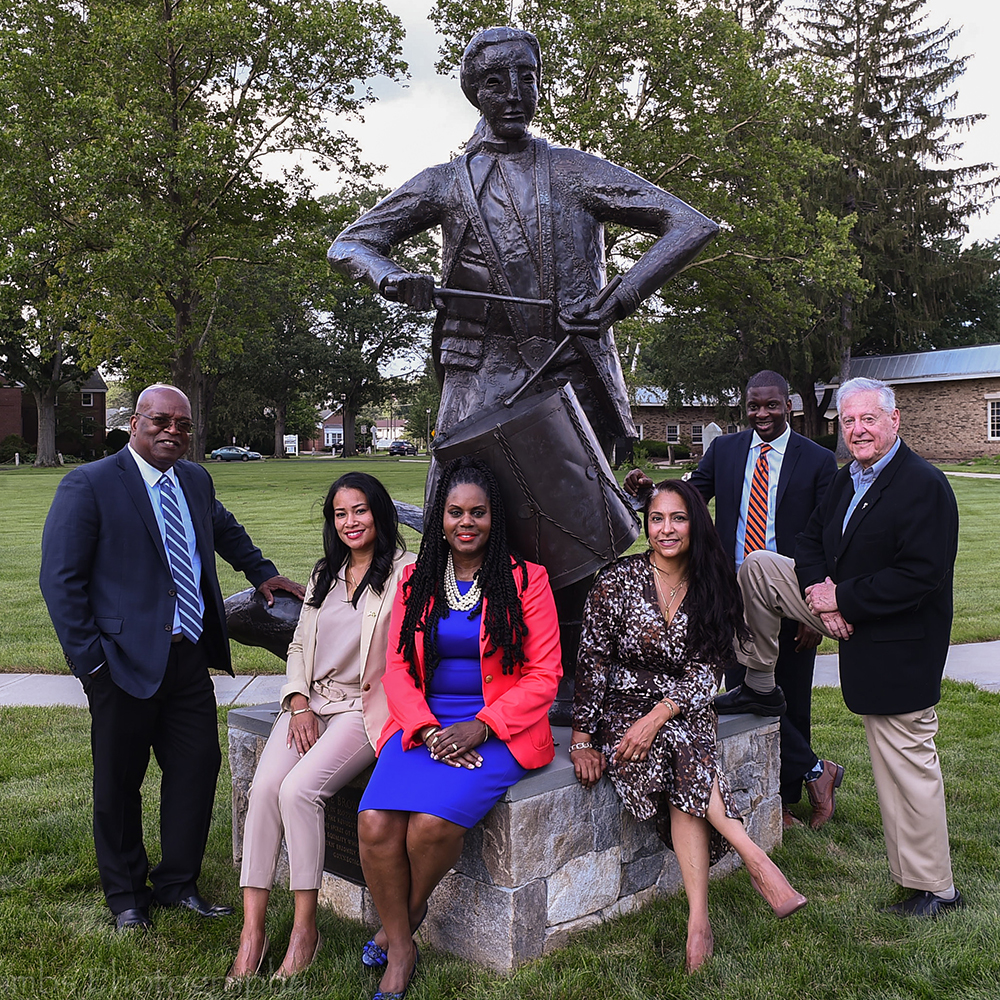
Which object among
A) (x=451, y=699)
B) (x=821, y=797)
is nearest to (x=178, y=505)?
(x=451, y=699)

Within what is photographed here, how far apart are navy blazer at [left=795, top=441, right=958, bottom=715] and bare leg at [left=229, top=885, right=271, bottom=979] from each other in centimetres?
205

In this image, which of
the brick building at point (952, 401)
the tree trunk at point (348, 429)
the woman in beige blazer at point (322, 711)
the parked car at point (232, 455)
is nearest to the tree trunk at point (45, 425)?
the parked car at point (232, 455)

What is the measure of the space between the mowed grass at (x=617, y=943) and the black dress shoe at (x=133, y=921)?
47 mm

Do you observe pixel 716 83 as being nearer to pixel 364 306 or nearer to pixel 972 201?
pixel 972 201

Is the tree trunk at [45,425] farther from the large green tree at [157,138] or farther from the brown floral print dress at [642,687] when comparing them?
the brown floral print dress at [642,687]

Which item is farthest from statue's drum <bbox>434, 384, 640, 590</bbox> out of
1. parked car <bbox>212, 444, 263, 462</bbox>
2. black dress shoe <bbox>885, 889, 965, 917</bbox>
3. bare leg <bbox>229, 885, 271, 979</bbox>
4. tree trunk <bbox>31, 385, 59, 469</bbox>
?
parked car <bbox>212, 444, 263, 462</bbox>

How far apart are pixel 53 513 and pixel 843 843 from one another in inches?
132

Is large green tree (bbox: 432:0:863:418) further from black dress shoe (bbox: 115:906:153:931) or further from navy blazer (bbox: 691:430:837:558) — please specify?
black dress shoe (bbox: 115:906:153:931)

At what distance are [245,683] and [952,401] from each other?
1342 inches

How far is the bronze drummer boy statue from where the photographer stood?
11.0 ft

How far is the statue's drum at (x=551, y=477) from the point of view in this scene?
3.17 m

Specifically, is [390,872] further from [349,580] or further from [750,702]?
[750,702]

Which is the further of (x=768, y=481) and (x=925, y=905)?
(x=768, y=481)

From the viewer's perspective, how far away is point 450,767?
2938 millimetres
